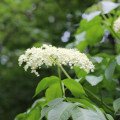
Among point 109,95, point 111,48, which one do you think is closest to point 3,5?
point 111,48

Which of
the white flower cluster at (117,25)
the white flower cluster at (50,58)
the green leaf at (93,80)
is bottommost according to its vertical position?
the green leaf at (93,80)

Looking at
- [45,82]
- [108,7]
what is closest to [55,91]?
[45,82]

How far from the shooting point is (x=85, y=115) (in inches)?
49.0

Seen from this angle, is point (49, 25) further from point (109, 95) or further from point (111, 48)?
point (109, 95)

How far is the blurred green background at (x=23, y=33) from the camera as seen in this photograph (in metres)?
4.54

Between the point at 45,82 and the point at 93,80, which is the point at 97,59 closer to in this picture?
the point at 93,80

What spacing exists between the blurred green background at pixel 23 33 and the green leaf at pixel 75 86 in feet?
9.31

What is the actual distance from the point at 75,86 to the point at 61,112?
0.73 feet

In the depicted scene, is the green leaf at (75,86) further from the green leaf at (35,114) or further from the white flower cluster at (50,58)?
the green leaf at (35,114)

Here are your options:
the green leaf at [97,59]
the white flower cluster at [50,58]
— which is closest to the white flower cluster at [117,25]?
the green leaf at [97,59]

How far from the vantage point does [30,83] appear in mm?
4492

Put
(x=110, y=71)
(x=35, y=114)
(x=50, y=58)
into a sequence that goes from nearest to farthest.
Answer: (x=50, y=58) → (x=35, y=114) → (x=110, y=71)

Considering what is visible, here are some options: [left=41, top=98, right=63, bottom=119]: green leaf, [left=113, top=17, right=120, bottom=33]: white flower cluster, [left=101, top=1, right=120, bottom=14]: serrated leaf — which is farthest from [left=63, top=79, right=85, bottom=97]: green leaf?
[left=101, top=1, right=120, bottom=14]: serrated leaf

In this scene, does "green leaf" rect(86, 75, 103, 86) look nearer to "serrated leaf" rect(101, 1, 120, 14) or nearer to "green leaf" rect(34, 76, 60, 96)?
"green leaf" rect(34, 76, 60, 96)
